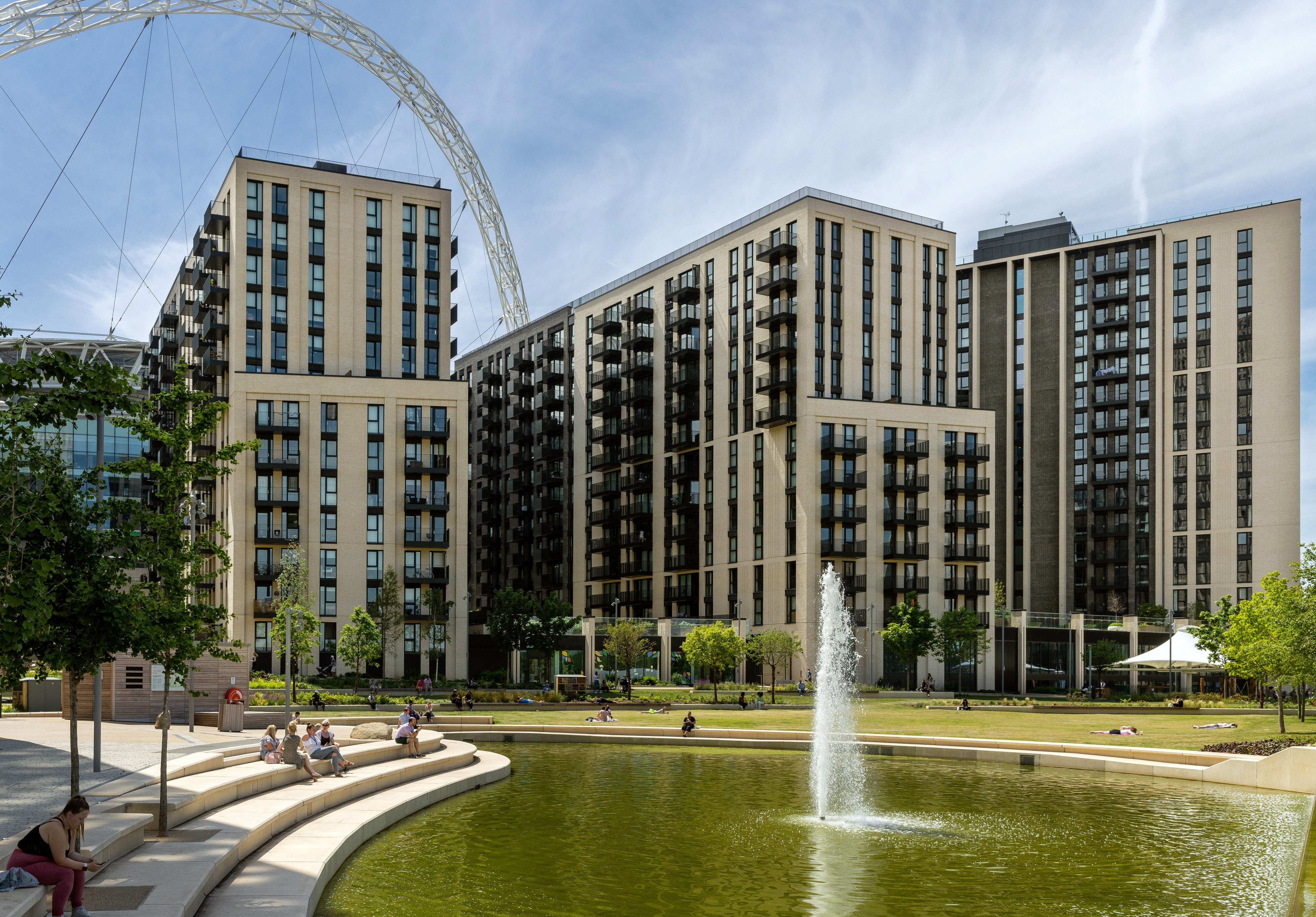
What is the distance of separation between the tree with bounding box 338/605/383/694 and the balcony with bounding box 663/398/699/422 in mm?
45273

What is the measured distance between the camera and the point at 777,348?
317ft

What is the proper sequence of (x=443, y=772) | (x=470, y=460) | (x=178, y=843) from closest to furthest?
1. (x=178, y=843)
2. (x=443, y=772)
3. (x=470, y=460)

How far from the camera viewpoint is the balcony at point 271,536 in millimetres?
87625

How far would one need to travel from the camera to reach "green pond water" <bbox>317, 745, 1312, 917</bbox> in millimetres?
16406

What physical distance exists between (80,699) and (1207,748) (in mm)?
34046

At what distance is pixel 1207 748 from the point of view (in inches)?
1340

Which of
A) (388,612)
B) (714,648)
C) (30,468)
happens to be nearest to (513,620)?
(388,612)

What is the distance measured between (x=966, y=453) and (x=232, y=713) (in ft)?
247

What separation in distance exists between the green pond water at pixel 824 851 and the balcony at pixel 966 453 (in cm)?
7079

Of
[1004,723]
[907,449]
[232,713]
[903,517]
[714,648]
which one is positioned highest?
[907,449]

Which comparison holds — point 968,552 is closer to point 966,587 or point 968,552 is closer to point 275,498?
point 966,587

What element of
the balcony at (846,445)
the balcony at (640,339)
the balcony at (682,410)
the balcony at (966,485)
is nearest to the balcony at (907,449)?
the balcony at (846,445)

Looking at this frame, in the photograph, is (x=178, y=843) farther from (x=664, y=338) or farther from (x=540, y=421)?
(x=540, y=421)

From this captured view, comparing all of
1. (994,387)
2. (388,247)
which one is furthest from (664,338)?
(994,387)
